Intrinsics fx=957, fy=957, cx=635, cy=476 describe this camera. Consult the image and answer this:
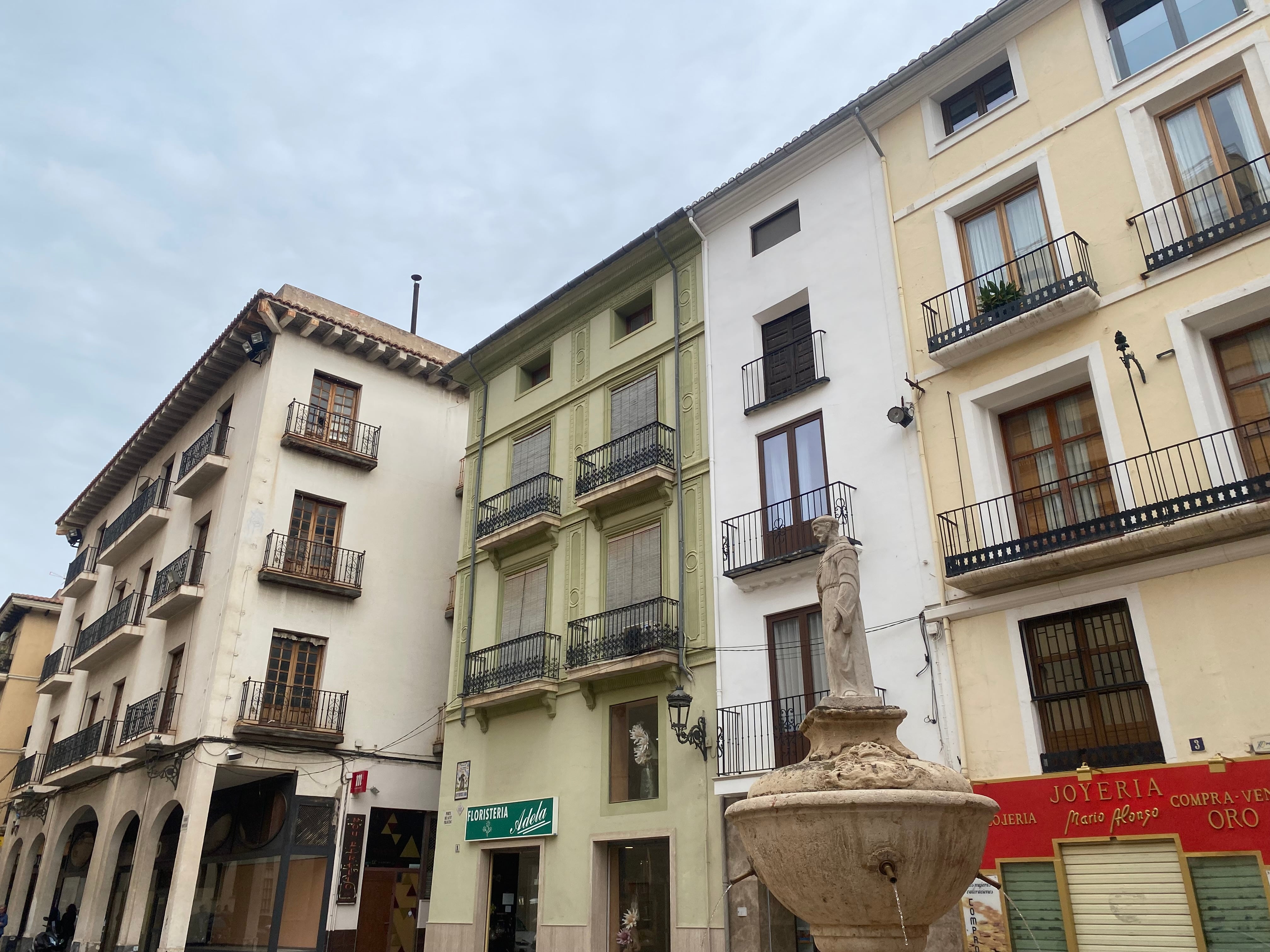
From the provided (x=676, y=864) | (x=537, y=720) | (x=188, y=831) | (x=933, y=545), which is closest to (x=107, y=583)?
(x=188, y=831)

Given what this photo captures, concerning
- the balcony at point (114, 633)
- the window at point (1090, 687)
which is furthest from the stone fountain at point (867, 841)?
the balcony at point (114, 633)

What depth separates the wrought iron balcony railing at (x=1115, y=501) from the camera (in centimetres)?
1095

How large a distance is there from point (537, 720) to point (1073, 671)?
34.3ft

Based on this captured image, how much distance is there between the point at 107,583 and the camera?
31359 millimetres

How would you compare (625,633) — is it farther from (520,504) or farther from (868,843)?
(868,843)

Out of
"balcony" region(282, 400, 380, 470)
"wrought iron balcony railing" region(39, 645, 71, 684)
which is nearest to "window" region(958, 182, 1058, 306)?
"balcony" region(282, 400, 380, 470)

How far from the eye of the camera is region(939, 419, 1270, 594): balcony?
1072 centimetres

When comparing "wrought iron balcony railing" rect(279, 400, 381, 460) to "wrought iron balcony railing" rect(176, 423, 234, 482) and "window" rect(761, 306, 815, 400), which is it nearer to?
"wrought iron balcony railing" rect(176, 423, 234, 482)

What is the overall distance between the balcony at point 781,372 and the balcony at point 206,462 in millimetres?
13622

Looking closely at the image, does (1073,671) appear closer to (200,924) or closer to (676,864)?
(676,864)

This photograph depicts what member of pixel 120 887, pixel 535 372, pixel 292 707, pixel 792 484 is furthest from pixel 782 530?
pixel 120 887

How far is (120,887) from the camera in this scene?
26.1 meters

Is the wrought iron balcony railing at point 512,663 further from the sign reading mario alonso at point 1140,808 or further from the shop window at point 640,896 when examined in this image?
the sign reading mario alonso at point 1140,808

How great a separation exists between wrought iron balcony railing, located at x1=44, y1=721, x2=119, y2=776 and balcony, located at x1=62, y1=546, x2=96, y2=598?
6.43m
